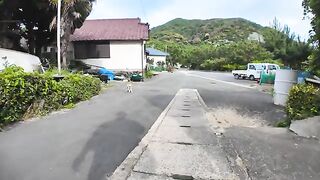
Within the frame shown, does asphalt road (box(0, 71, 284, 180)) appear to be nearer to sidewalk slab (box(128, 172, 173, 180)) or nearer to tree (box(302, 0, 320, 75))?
sidewalk slab (box(128, 172, 173, 180))

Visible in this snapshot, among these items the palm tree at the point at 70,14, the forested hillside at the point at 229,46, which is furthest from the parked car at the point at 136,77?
the forested hillside at the point at 229,46

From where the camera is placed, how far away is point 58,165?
5.74m

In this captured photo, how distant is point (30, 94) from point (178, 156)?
580cm

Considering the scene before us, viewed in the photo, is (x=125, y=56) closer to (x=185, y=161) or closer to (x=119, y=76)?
(x=119, y=76)

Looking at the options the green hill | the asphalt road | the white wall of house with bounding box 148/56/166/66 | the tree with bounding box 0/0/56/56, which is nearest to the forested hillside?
the green hill

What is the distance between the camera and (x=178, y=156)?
6336 mm

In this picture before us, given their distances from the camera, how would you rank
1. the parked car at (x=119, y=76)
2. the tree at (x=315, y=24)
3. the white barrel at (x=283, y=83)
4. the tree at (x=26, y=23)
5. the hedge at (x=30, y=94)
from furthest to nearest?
1. the parked car at (x=119, y=76)
2. the tree at (x=26, y=23)
3. the white barrel at (x=283, y=83)
4. the tree at (x=315, y=24)
5. the hedge at (x=30, y=94)

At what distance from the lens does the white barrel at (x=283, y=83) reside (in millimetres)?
14680

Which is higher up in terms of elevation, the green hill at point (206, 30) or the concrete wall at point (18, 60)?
the green hill at point (206, 30)

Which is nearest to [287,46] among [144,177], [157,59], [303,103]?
[303,103]

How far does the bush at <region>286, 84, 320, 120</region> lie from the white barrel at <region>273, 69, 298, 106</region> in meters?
4.93

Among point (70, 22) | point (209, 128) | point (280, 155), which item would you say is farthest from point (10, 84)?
point (70, 22)

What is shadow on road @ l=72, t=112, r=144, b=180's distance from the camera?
5.66 m

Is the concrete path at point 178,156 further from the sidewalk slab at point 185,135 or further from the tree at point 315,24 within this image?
the tree at point 315,24
